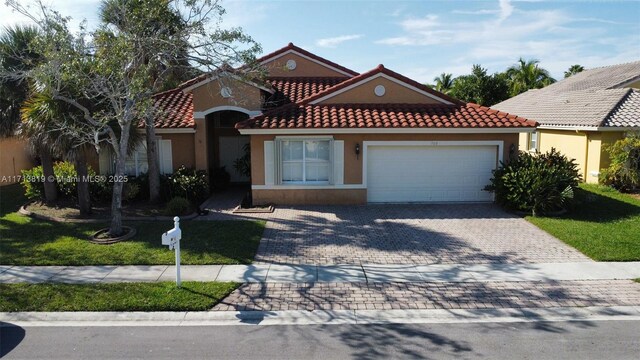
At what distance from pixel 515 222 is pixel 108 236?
425 inches

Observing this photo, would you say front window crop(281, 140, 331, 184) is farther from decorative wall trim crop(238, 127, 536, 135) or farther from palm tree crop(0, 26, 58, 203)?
palm tree crop(0, 26, 58, 203)

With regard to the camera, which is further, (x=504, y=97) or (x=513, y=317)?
(x=504, y=97)

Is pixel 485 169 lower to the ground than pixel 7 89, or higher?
lower

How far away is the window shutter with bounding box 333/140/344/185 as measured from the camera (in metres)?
15.7

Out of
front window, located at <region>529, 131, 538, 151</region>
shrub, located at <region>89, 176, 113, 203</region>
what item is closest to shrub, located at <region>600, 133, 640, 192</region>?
front window, located at <region>529, 131, 538, 151</region>

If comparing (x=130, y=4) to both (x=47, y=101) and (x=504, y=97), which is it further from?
(x=504, y=97)

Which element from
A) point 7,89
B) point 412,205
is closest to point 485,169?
point 412,205

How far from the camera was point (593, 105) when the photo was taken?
2123cm

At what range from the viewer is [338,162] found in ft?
51.8

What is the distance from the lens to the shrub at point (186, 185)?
16281 mm

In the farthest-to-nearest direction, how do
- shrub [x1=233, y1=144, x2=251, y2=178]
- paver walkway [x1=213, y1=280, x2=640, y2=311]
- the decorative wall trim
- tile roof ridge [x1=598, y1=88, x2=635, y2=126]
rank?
1. shrub [x1=233, y1=144, x2=251, y2=178]
2. tile roof ridge [x1=598, y1=88, x2=635, y2=126]
3. the decorative wall trim
4. paver walkway [x1=213, y1=280, x2=640, y2=311]

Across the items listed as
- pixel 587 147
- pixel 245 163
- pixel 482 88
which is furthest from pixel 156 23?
pixel 482 88

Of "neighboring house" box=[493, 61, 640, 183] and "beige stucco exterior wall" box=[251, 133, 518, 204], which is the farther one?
"neighboring house" box=[493, 61, 640, 183]

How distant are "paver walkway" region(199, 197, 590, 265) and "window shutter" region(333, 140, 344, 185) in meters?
0.92
